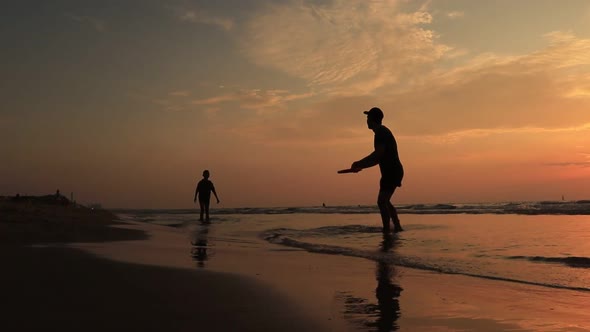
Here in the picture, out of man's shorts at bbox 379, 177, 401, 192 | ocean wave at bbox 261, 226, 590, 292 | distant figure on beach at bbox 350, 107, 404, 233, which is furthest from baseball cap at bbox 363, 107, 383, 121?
ocean wave at bbox 261, 226, 590, 292

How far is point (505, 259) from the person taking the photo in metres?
6.11

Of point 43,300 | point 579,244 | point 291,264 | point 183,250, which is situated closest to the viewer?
point 43,300

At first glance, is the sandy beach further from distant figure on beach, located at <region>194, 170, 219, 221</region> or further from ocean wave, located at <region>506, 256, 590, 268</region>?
distant figure on beach, located at <region>194, 170, 219, 221</region>

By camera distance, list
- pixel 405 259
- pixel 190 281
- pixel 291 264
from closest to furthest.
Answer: pixel 190 281
pixel 291 264
pixel 405 259

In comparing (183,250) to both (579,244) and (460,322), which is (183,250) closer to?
(460,322)

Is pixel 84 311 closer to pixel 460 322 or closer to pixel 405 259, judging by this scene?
pixel 460 322

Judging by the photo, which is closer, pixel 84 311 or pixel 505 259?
pixel 84 311

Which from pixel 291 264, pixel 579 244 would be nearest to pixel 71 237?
pixel 291 264

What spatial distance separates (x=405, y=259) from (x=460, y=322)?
10.1ft

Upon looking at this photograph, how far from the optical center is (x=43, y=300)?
312 centimetres

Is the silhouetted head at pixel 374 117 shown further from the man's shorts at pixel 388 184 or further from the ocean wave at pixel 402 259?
the ocean wave at pixel 402 259

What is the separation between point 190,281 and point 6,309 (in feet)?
4.86

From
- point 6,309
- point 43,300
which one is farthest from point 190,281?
point 6,309

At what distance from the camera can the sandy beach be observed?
2809 mm
